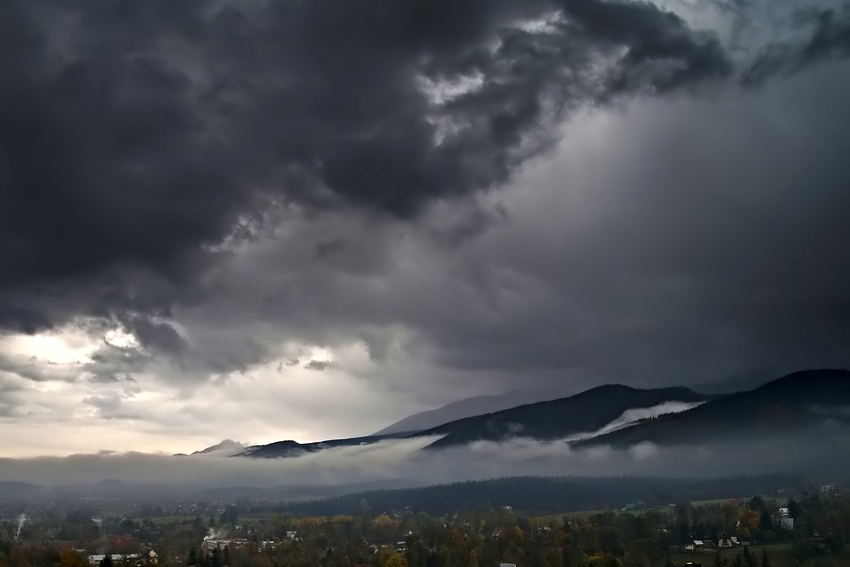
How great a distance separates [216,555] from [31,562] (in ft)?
60.1

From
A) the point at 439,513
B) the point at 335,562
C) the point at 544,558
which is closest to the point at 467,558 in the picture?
the point at 544,558

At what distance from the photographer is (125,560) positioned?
77.9m

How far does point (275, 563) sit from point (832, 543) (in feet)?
197

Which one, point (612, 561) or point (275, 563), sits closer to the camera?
point (612, 561)

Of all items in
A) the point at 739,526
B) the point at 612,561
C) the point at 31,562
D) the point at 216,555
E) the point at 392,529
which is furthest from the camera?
the point at 392,529

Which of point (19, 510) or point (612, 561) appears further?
point (19, 510)

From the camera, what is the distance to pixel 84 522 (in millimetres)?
Answer: 133500

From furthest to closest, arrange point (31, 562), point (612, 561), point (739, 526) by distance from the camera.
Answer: point (739, 526) → point (31, 562) → point (612, 561)

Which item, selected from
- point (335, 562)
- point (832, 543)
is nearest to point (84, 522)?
point (335, 562)

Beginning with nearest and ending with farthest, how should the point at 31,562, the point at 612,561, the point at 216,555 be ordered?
the point at 612,561 → the point at 31,562 → the point at 216,555

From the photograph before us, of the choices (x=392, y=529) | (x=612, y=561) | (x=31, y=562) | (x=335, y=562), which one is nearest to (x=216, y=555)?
(x=335, y=562)

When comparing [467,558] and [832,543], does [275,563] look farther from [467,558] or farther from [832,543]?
[832,543]

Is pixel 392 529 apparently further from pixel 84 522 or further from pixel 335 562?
pixel 84 522

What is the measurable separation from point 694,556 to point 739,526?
20.5 m
